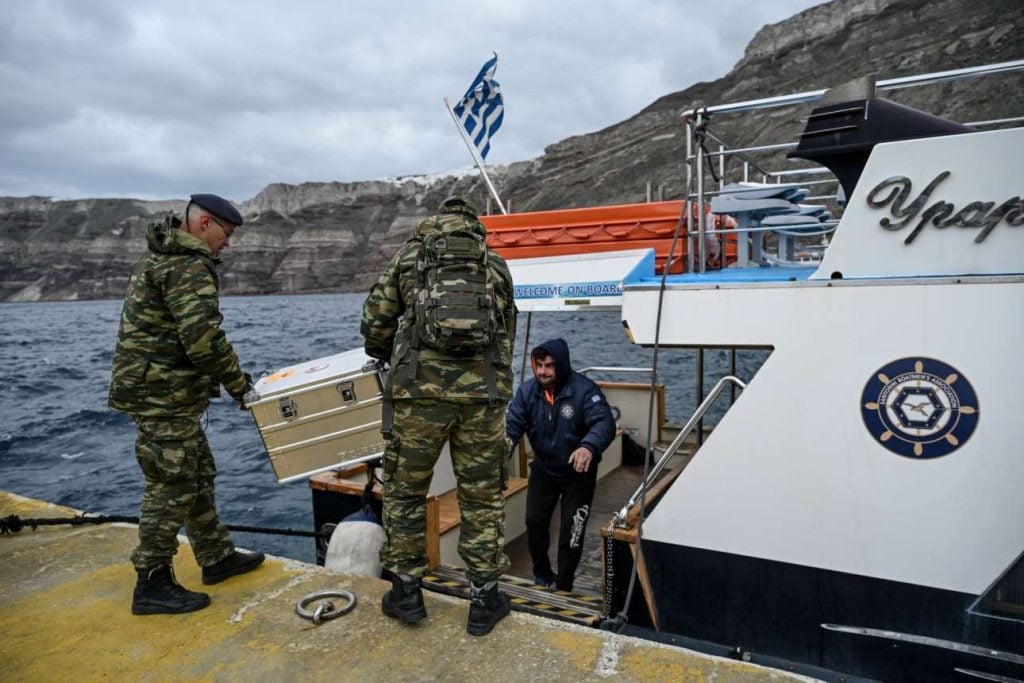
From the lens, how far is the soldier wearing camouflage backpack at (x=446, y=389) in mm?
2594

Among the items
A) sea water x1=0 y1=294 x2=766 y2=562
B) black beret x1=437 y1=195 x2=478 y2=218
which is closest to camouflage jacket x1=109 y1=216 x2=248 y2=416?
sea water x1=0 y1=294 x2=766 y2=562

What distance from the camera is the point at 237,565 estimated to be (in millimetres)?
3377

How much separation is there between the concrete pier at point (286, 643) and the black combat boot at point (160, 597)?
0.04 metres

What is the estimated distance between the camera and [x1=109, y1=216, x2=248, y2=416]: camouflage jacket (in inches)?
112

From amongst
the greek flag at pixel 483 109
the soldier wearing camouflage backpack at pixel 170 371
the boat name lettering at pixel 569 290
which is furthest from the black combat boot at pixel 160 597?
the greek flag at pixel 483 109

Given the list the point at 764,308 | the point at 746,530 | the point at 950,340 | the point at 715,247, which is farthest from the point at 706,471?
the point at 715,247

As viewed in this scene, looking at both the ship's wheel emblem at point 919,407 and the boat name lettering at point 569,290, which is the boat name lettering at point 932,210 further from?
the boat name lettering at point 569,290

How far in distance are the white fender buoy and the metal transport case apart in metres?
0.68

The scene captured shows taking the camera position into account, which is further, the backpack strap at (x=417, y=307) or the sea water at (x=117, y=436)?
the sea water at (x=117, y=436)

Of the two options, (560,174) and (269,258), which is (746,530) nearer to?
(560,174)

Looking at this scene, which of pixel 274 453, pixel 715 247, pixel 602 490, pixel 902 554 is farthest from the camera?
pixel 602 490

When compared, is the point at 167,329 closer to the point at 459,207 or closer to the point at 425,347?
the point at 425,347

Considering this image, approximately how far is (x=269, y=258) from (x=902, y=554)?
152591 mm

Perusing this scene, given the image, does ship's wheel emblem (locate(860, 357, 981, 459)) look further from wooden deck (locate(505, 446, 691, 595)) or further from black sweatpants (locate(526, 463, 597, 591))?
black sweatpants (locate(526, 463, 597, 591))
